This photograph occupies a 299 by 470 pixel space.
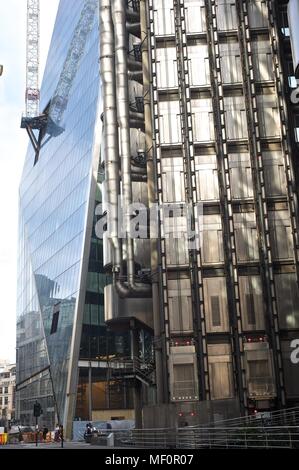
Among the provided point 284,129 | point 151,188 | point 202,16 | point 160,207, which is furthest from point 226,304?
point 202,16

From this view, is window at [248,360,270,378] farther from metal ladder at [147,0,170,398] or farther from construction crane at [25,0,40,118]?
construction crane at [25,0,40,118]

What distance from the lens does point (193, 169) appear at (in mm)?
40688

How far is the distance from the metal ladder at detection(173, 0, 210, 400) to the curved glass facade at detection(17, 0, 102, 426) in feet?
Result: 76.7

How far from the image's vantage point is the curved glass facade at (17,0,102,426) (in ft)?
220

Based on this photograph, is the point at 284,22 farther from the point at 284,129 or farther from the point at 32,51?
the point at 32,51

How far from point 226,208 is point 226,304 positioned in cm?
600

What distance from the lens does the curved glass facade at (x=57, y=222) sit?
67000 millimetres

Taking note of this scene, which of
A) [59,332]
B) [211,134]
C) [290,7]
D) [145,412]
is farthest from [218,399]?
[59,332]

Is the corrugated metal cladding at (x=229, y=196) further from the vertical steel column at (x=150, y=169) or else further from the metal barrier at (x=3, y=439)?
the metal barrier at (x=3, y=439)

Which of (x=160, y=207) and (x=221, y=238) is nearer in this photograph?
(x=221, y=238)

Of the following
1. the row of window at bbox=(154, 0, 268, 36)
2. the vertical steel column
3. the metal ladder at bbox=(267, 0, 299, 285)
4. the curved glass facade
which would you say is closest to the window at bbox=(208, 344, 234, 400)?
the vertical steel column

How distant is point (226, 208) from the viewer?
3997cm

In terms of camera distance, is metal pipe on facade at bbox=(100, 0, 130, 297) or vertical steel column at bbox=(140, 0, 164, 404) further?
metal pipe on facade at bbox=(100, 0, 130, 297)

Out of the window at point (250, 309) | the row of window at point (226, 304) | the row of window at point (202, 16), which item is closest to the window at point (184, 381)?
the row of window at point (226, 304)
